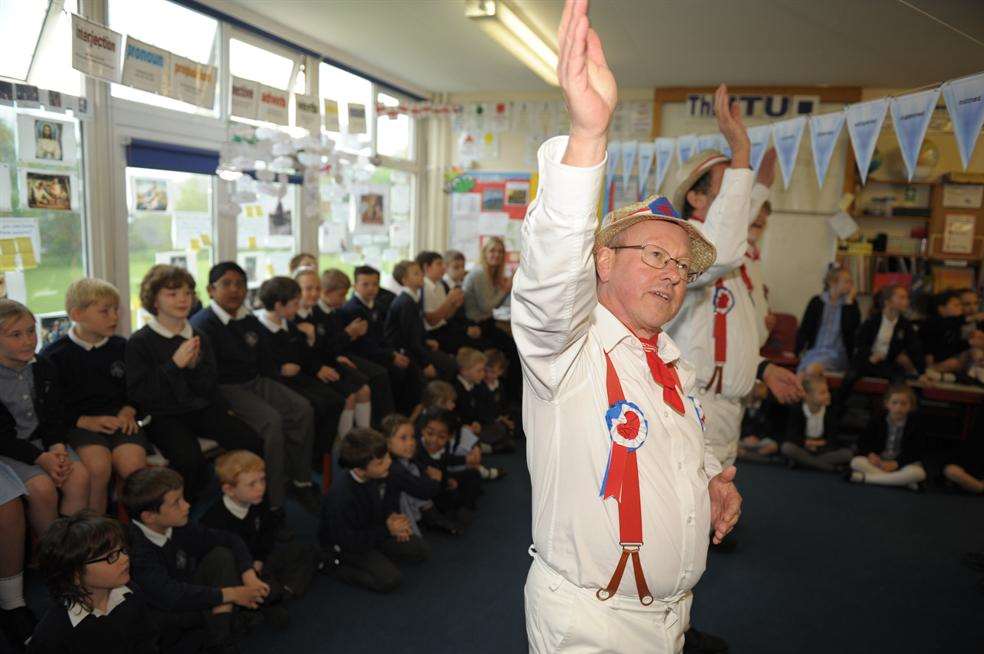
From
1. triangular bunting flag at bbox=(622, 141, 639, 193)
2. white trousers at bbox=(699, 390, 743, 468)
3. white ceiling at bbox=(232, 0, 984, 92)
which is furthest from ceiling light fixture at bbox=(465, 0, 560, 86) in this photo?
white trousers at bbox=(699, 390, 743, 468)

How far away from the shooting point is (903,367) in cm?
548

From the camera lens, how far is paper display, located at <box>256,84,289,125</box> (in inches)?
193

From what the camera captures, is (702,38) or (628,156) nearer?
(702,38)

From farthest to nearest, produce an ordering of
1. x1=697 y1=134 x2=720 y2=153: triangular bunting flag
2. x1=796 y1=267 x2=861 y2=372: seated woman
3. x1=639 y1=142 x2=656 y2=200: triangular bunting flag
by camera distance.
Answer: x1=639 y1=142 x2=656 y2=200: triangular bunting flag, x1=796 y1=267 x2=861 y2=372: seated woman, x1=697 y1=134 x2=720 y2=153: triangular bunting flag

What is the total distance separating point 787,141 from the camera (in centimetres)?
455

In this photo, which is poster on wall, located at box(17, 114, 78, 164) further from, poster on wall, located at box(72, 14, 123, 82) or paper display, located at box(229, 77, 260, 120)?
paper display, located at box(229, 77, 260, 120)

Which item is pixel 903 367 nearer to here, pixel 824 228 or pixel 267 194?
pixel 824 228

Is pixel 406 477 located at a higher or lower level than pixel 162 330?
lower

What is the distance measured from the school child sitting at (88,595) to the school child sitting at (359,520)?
1106 millimetres

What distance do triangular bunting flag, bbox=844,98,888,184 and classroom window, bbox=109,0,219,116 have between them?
4.13 m

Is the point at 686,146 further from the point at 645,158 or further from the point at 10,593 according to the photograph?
the point at 10,593

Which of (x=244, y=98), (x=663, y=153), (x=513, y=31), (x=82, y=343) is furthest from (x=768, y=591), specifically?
(x=244, y=98)

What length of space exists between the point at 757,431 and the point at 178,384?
4.26m

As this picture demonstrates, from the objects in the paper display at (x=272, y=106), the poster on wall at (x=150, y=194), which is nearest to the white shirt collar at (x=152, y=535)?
the poster on wall at (x=150, y=194)
